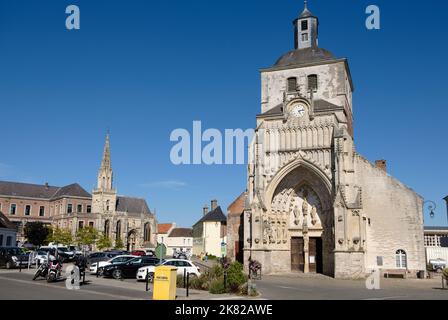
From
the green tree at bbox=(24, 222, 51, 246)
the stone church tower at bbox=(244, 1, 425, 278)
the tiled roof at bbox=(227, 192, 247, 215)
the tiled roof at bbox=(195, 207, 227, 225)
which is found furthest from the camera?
the tiled roof at bbox=(195, 207, 227, 225)

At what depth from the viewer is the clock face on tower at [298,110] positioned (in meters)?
33.3

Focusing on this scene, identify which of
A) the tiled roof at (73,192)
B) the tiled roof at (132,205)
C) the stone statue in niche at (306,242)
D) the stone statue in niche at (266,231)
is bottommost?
the stone statue in niche at (306,242)

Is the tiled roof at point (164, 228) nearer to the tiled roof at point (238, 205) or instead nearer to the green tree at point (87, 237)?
the green tree at point (87, 237)

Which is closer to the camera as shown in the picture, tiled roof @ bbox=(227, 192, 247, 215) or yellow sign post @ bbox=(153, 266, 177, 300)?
yellow sign post @ bbox=(153, 266, 177, 300)

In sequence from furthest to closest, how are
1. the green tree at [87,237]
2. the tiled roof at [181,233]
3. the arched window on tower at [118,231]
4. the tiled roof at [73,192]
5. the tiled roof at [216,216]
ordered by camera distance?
the tiled roof at [181,233] → the tiled roof at [73,192] → the arched window on tower at [118,231] → the green tree at [87,237] → the tiled roof at [216,216]

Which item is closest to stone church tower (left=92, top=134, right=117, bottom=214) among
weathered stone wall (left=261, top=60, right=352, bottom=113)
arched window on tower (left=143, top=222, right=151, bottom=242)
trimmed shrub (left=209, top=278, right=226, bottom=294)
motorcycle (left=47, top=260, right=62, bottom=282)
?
arched window on tower (left=143, top=222, right=151, bottom=242)

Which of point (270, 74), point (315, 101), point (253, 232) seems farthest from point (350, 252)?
point (270, 74)

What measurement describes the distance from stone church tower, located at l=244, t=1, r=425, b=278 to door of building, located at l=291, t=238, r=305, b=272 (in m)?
0.03

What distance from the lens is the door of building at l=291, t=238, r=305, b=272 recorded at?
33.5m

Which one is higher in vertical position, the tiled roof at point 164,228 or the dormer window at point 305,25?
the dormer window at point 305,25

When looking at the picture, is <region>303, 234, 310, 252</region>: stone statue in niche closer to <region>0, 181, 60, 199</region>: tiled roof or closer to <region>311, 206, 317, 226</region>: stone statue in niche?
<region>311, 206, 317, 226</region>: stone statue in niche

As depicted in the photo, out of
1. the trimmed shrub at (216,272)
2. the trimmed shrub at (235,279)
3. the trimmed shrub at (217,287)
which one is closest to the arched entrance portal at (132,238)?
the trimmed shrub at (216,272)
